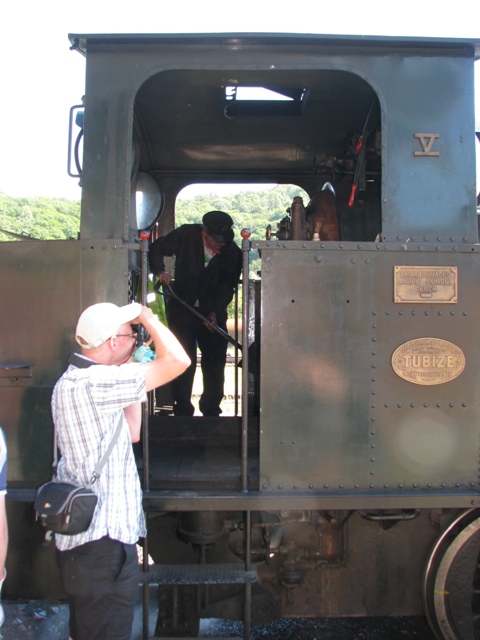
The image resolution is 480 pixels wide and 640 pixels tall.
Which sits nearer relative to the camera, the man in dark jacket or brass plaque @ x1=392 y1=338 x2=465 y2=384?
brass plaque @ x1=392 y1=338 x2=465 y2=384

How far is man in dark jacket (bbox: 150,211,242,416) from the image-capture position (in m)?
4.14

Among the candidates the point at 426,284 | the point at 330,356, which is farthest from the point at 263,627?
the point at 426,284

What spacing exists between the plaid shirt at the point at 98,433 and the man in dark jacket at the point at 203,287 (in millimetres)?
2050

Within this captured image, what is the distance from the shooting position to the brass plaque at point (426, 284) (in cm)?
259

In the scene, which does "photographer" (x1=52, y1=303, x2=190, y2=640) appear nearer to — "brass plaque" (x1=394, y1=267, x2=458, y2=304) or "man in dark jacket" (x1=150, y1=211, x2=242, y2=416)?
"brass plaque" (x1=394, y1=267, x2=458, y2=304)

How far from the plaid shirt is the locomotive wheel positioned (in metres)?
1.61

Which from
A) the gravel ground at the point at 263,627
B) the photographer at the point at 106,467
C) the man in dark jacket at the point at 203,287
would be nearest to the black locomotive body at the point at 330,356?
the gravel ground at the point at 263,627

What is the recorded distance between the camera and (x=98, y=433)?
2018 millimetres

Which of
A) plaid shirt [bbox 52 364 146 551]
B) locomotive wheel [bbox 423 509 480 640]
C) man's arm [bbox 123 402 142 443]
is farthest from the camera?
locomotive wheel [bbox 423 509 480 640]

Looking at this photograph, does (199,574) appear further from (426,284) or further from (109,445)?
(426,284)

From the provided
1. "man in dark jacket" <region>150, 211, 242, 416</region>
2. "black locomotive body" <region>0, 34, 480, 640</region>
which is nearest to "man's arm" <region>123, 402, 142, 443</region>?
"black locomotive body" <region>0, 34, 480, 640</region>

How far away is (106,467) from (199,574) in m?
0.90

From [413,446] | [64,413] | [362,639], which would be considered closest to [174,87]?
[64,413]

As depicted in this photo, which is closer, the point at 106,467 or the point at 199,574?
the point at 106,467
